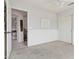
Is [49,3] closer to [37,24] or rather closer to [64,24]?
[37,24]

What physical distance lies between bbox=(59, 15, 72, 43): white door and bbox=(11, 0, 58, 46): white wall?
1.77 feet

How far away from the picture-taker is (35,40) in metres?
5.71

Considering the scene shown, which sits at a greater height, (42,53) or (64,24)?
(64,24)

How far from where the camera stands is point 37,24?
5980 millimetres

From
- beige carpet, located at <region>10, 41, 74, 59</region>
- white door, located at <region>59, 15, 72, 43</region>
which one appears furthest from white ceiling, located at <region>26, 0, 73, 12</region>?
beige carpet, located at <region>10, 41, 74, 59</region>

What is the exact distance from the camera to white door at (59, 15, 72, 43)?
6.48 meters

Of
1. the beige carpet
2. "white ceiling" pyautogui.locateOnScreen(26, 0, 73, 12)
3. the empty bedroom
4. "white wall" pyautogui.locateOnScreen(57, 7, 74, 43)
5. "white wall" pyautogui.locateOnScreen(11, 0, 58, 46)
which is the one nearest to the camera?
the beige carpet

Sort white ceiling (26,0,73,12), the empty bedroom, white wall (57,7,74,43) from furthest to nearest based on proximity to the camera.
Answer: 1. white wall (57,7,74,43)
2. the empty bedroom
3. white ceiling (26,0,73,12)

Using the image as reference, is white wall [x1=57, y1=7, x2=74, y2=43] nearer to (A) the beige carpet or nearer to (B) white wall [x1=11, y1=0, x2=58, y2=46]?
(B) white wall [x1=11, y1=0, x2=58, y2=46]

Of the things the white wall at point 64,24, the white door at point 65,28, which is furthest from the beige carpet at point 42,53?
the white wall at point 64,24

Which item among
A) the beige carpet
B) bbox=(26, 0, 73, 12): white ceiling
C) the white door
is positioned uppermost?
bbox=(26, 0, 73, 12): white ceiling

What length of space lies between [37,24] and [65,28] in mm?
2295

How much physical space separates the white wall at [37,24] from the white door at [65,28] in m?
0.54

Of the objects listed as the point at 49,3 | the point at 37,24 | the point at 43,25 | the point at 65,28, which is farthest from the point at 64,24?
the point at 49,3
